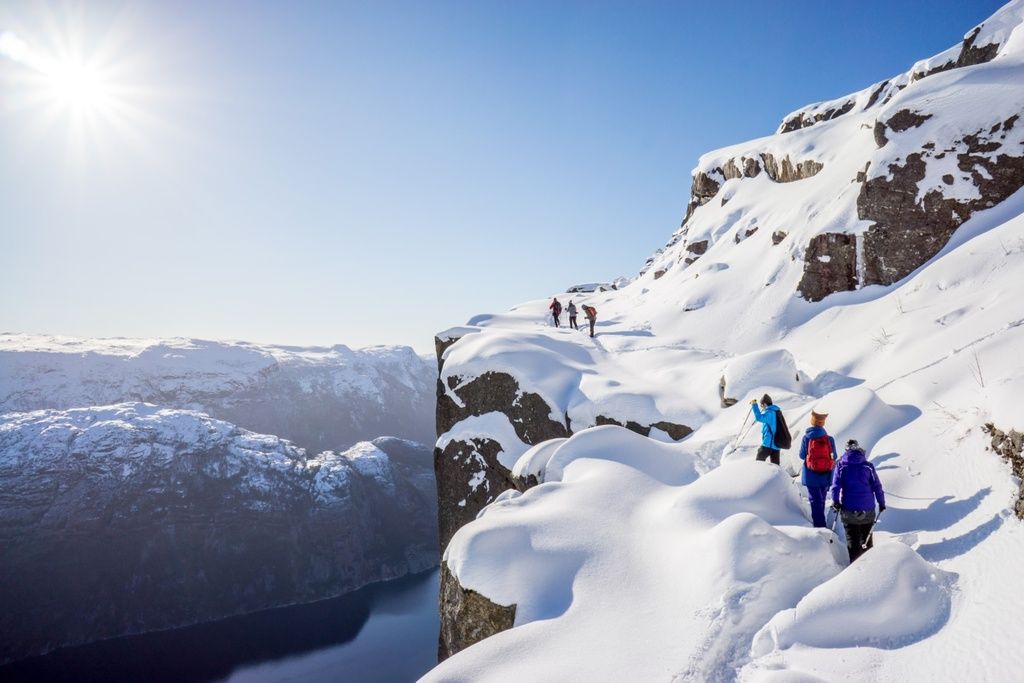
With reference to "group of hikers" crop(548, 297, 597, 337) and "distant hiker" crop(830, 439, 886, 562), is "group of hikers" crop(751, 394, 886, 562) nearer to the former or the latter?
"distant hiker" crop(830, 439, 886, 562)

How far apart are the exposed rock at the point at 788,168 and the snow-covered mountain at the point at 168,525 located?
366ft

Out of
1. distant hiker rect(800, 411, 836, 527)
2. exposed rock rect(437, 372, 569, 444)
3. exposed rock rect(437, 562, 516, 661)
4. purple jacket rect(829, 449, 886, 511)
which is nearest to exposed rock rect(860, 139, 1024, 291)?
exposed rock rect(437, 372, 569, 444)

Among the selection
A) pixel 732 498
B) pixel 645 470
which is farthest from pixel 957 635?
pixel 645 470

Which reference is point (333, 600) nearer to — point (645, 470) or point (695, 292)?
point (695, 292)

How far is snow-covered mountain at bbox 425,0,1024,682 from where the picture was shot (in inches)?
217

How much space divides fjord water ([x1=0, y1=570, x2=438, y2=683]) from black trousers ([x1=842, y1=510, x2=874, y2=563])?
2364 inches

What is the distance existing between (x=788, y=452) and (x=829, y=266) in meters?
14.6

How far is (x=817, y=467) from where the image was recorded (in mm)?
8062

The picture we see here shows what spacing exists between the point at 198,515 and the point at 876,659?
13095 cm

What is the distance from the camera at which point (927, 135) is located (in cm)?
2050

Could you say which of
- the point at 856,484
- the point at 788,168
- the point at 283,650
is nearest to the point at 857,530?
the point at 856,484

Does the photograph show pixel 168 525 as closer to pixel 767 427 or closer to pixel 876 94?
pixel 767 427

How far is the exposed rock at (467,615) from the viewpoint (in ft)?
25.2

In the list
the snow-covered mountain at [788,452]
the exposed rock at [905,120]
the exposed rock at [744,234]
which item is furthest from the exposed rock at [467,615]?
the exposed rock at [744,234]
